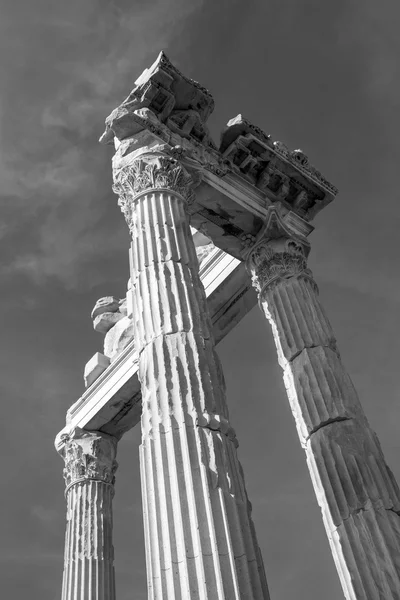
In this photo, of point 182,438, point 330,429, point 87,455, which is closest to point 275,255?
point 330,429

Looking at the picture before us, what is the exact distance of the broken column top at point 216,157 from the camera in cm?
1705

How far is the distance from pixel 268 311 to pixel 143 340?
603cm

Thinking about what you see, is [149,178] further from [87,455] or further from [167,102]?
[87,455]

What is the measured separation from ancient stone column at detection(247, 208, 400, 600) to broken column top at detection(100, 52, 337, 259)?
2.99 ft

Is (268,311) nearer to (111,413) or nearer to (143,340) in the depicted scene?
(143,340)

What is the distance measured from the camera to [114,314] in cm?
2633

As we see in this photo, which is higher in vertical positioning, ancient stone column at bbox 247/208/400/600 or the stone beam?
the stone beam

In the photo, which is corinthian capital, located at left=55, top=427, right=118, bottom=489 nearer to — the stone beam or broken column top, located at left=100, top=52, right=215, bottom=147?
the stone beam

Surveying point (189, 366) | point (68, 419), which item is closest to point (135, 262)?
point (189, 366)

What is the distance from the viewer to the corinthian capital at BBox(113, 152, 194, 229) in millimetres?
15828

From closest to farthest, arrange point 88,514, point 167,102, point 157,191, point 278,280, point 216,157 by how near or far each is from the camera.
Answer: point 157,191 → point 167,102 → point 278,280 → point 216,157 → point 88,514

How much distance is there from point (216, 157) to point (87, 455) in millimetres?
10563

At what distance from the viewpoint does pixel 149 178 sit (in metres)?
15.9

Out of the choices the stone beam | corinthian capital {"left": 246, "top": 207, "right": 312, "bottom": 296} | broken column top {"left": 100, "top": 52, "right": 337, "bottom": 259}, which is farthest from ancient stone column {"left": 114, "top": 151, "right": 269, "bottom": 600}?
the stone beam
